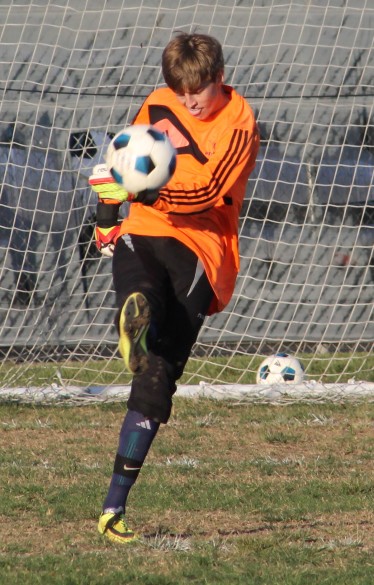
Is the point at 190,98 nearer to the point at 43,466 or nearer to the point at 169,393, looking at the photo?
the point at 169,393

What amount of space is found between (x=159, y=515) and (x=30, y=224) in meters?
5.70

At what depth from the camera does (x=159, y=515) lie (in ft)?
16.5

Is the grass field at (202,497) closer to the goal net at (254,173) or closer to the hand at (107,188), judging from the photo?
the hand at (107,188)

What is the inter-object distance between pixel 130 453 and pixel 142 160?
1164 millimetres

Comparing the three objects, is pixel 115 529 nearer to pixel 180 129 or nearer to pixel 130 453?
pixel 130 453

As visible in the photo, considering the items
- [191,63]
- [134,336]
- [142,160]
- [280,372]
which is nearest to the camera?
[134,336]

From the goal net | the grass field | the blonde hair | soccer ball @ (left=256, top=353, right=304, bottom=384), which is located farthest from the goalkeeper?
the goal net

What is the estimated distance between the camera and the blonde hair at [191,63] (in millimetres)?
4352

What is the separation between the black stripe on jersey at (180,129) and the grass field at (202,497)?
157cm

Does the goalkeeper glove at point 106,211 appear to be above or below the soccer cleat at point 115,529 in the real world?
above

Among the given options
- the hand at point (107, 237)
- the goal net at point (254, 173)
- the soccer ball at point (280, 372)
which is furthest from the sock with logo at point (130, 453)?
the goal net at point (254, 173)

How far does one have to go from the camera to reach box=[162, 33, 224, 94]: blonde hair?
4.35 m

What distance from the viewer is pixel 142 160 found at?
4184 mm

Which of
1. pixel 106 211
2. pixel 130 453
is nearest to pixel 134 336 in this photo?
pixel 130 453
